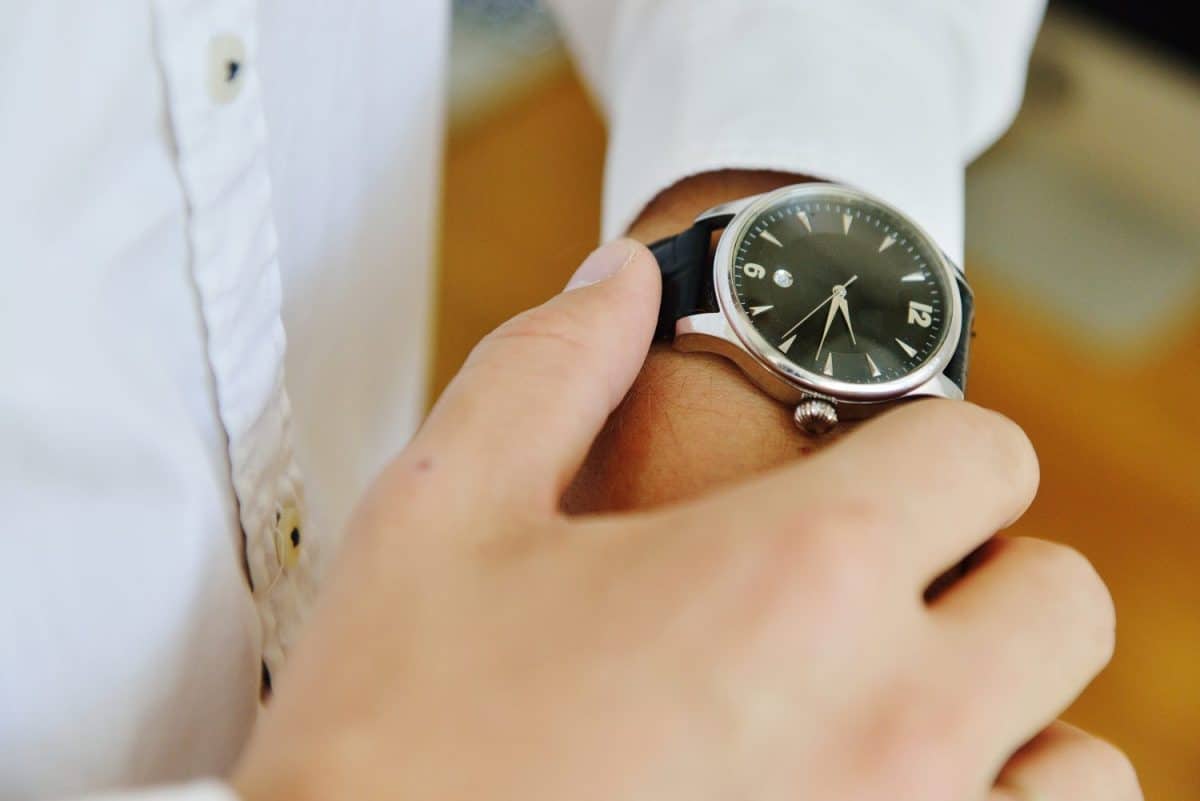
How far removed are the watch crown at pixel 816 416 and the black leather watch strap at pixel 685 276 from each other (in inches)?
2.6

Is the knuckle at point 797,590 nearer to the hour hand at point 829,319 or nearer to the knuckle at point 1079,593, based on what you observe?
the knuckle at point 1079,593

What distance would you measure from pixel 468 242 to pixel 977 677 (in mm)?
1327

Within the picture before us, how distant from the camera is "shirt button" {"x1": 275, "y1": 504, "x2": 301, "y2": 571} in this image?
49 cm

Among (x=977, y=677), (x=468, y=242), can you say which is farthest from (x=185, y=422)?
(x=468, y=242)

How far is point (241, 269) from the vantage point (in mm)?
415

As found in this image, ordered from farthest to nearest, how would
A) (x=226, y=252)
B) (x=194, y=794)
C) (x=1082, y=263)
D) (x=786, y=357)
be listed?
(x=1082, y=263), (x=786, y=357), (x=226, y=252), (x=194, y=794)

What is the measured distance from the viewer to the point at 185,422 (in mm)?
402

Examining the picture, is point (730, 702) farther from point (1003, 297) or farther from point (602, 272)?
point (1003, 297)

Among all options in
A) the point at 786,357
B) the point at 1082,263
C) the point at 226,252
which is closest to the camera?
the point at 226,252

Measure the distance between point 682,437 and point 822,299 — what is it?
0.37 feet

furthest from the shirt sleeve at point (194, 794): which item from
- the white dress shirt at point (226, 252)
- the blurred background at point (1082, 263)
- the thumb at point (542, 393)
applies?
the blurred background at point (1082, 263)

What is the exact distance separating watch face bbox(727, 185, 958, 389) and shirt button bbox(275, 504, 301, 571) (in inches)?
9.2

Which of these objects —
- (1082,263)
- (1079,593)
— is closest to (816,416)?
(1079,593)

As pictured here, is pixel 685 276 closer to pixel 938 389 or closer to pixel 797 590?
pixel 938 389
